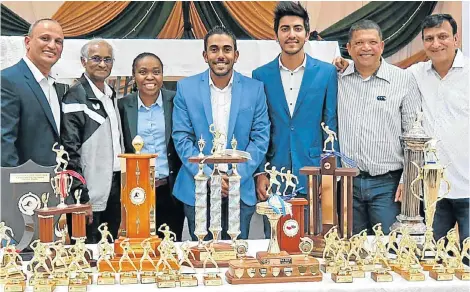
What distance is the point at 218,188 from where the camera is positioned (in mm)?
Answer: 2293

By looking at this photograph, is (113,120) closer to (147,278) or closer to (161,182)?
(161,182)

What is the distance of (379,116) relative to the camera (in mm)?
3201

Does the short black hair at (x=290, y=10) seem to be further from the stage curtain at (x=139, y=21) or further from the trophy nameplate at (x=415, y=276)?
the stage curtain at (x=139, y=21)

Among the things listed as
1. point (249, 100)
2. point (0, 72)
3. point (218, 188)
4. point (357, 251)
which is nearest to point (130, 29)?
point (0, 72)

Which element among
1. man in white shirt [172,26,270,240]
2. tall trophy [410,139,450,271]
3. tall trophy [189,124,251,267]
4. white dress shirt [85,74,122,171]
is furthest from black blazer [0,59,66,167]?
tall trophy [410,139,450,271]

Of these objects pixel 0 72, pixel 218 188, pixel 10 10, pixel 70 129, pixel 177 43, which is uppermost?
pixel 10 10

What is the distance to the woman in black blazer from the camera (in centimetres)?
330

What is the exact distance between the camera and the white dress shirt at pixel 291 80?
3236 mm

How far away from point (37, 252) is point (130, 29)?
3437 millimetres

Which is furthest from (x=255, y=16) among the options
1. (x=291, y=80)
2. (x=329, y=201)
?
(x=329, y=201)

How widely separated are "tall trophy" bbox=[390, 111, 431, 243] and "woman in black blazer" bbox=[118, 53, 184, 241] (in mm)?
1344

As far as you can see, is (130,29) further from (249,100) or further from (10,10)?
(249,100)

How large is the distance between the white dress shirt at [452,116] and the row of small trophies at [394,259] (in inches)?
44.4

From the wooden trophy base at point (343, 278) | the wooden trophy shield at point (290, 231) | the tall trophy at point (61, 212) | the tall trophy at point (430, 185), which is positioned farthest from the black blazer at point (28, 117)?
the tall trophy at point (430, 185)
